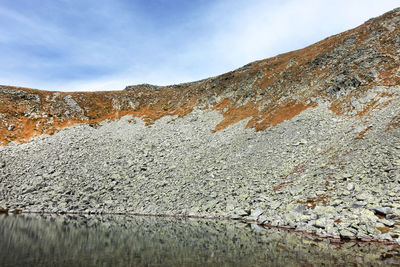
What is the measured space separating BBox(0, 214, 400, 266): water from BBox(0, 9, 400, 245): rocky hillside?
3.22 meters

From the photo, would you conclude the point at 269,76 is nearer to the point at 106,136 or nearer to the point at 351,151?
the point at 351,151

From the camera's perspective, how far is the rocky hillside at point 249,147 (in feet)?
78.9

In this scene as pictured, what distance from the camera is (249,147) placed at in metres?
39.1

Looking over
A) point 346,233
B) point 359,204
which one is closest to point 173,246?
point 346,233

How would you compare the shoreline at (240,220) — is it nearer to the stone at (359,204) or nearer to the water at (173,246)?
the water at (173,246)

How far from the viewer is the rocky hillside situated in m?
24.0

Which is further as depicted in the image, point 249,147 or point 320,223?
point 249,147

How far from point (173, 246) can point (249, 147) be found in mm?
23670

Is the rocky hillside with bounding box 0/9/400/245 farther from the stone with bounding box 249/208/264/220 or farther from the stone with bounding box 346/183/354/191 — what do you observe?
the stone with bounding box 249/208/264/220

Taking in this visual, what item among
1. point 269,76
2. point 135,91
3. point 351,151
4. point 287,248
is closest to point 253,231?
point 287,248

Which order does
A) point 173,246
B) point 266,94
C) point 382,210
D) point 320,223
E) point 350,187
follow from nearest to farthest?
1. point 173,246
2. point 382,210
3. point 320,223
4. point 350,187
5. point 266,94

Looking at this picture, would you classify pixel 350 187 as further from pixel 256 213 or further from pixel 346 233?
pixel 256 213

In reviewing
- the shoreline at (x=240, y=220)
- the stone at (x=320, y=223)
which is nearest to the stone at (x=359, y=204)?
the stone at (x=320, y=223)

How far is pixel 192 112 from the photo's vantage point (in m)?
61.2
